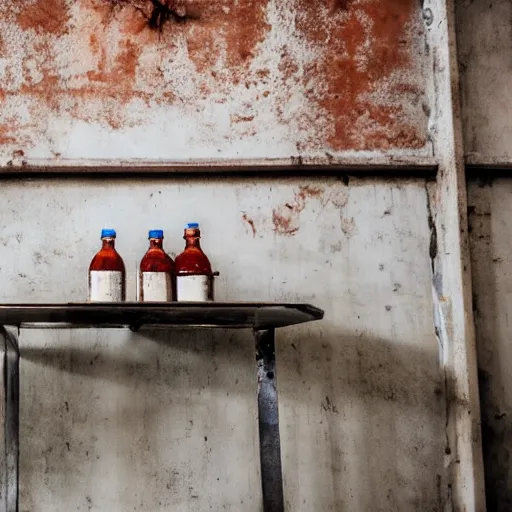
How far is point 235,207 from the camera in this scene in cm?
215

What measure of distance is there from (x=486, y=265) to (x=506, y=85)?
630 mm

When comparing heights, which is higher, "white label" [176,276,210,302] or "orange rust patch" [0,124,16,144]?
"orange rust patch" [0,124,16,144]

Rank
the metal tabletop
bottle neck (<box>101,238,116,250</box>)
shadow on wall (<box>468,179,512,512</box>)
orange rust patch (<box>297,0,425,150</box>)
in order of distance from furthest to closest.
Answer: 1. orange rust patch (<box>297,0,425,150</box>)
2. shadow on wall (<box>468,179,512,512</box>)
3. bottle neck (<box>101,238,116,250</box>)
4. the metal tabletop

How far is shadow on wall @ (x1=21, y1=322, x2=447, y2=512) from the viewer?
2002mm

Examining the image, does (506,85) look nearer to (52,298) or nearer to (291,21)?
(291,21)

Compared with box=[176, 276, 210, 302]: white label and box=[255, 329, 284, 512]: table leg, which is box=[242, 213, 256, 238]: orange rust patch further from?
box=[255, 329, 284, 512]: table leg

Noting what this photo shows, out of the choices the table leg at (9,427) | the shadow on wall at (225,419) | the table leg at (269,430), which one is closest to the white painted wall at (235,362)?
the shadow on wall at (225,419)

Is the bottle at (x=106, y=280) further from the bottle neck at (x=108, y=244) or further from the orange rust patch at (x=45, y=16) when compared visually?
the orange rust patch at (x=45, y=16)

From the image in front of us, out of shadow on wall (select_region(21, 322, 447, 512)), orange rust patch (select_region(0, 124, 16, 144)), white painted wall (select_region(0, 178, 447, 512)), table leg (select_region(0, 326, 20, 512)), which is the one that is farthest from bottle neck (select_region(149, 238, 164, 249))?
orange rust patch (select_region(0, 124, 16, 144))

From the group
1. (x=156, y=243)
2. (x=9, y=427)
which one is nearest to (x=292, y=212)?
(x=156, y=243)

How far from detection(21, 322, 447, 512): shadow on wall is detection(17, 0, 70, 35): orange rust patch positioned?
1000 mm

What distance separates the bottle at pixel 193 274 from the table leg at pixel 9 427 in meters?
0.48

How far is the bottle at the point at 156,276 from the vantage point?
1.77 meters

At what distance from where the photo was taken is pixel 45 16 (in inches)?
86.0
